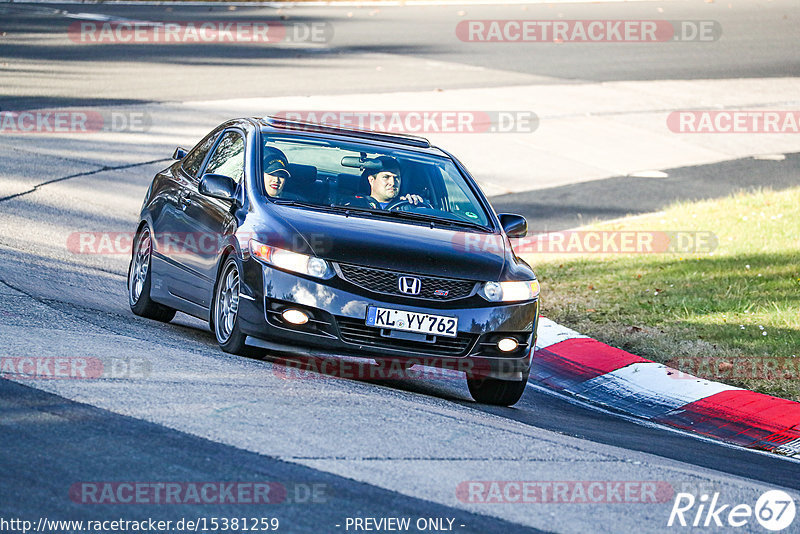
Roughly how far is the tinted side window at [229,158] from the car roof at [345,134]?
22 cm

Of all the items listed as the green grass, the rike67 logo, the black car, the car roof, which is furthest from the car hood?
the green grass

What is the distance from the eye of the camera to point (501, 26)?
109ft

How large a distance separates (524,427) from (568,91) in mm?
18109

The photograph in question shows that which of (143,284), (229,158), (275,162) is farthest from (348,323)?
(143,284)

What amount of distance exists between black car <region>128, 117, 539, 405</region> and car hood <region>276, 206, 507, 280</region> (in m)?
0.01

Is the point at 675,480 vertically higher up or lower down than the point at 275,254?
lower down

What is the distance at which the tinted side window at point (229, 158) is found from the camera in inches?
359

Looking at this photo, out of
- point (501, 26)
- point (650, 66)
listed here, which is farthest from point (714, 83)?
point (501, 26)

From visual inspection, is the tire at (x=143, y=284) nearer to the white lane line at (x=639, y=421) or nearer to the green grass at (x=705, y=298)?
the white lane line at (x=639, y=421)

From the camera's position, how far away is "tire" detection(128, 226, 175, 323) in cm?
998

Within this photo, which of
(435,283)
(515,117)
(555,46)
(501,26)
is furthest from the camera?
(501,26)

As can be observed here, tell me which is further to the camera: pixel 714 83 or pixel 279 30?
pixel 279 30

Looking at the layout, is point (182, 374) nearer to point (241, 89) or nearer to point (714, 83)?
point (241, 89)

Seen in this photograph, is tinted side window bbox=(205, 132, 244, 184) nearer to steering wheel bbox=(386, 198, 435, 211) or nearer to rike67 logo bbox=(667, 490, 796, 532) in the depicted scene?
steering wheel bbox=(386, 198, 435, 211)
